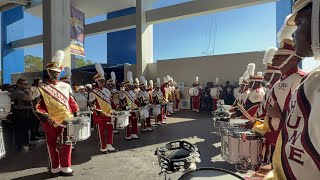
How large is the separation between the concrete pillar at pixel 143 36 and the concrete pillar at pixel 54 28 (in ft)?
32.6

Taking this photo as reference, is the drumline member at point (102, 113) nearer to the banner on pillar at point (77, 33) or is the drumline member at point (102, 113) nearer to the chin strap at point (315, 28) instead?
the chin strap at point (315, 28)

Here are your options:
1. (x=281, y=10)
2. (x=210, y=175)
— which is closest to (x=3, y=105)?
(x=210, y=175)

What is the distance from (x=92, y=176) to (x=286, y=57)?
4047 millimetres

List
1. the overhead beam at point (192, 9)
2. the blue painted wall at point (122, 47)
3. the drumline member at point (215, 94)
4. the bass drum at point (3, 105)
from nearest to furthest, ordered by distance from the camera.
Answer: the bass drum at point (3, 105)
the overhead beam at point (192, 9)
the drumline member at point (215, 94)
the blue painted wall at point (122, 47)

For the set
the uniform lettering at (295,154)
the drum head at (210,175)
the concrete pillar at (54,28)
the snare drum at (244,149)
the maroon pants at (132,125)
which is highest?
the concrete pillar at (54,28)

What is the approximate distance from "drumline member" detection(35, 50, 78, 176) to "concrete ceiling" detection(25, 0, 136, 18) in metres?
17.9

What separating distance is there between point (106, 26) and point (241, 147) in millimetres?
21442

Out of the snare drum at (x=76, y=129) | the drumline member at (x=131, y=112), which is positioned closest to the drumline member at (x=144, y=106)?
the drumline member at (x=131, y=112)

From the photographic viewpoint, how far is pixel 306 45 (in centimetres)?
126

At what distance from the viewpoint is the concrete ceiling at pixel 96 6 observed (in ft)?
72.3

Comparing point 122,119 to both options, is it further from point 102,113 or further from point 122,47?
point 122,47

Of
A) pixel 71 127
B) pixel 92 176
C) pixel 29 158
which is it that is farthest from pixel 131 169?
pixel 29 158

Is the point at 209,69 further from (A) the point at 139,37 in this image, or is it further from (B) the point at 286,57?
(B) the point at 286,57

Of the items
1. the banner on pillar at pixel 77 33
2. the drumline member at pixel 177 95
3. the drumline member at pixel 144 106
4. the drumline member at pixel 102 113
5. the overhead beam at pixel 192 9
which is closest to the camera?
the drumline member at pixel 102 113
